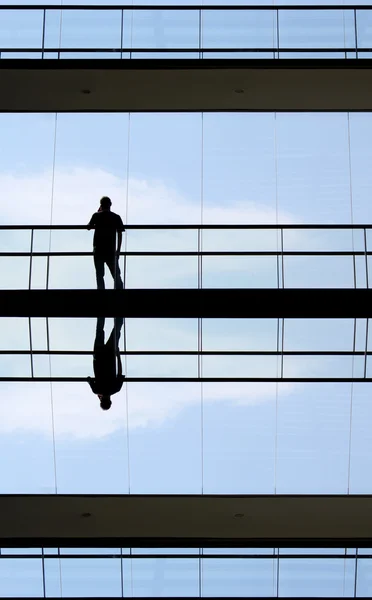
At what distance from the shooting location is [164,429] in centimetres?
1856

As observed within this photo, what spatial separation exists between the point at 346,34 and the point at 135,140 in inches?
186

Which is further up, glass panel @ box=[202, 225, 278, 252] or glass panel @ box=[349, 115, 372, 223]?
glass panel @ box=[349, 115, 372, 223]

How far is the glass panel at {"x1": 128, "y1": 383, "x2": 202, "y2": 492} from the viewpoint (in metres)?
18.0

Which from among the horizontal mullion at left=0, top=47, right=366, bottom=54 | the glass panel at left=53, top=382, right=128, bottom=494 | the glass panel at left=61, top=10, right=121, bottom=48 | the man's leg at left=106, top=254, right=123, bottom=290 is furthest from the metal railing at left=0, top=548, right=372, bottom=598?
the glass panel at left=61, top=10, right=121, bottom=48

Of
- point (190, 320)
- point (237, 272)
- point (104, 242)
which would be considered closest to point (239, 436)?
point (190, 320)

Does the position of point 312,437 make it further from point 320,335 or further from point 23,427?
point 23,427

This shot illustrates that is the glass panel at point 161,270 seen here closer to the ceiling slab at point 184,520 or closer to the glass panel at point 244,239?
the glass panel at point 244,239

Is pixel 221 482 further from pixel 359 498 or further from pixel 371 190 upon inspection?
pixel 371 190

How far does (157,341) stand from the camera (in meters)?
15.4

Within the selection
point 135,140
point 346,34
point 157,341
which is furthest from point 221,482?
point 346,34

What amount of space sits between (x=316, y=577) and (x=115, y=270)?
19.9ft

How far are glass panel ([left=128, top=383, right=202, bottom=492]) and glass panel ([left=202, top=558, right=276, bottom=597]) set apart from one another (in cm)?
377

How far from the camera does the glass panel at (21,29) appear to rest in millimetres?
15078

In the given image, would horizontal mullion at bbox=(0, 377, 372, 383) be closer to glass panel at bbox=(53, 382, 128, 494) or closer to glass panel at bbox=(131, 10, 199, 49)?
glass panel at bbox=(53, 382, 128, 494)
